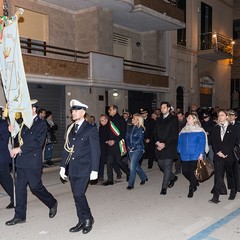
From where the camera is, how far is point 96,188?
8.27m

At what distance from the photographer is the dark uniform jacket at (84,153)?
5188 mm

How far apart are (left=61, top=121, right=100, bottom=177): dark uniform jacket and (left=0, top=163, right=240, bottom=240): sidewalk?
94 centimetres

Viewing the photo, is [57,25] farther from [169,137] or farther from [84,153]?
[84,153]

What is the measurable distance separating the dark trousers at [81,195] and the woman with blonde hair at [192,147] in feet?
9.18

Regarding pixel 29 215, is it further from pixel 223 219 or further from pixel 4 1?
pixel 4 1

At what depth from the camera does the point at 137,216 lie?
604 cm

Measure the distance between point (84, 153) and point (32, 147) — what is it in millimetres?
884

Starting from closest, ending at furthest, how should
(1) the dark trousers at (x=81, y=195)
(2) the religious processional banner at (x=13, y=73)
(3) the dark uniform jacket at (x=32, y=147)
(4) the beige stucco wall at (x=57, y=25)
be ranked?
(1) the dark trousers at (x=81, y=195)
(3) the dark uniform jacket at (x=32, y=147)
(2) the religious processional banner at (x=13, y=73)
(4) the beige stucco wall at (x=57, y=25)

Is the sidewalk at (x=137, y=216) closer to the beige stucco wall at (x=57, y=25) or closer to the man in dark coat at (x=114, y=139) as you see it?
the man in dark coat at (x=114, y=139)

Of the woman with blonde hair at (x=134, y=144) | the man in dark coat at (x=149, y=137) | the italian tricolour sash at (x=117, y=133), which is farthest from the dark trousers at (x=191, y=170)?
the man in dark coat at (x=149, y=137)

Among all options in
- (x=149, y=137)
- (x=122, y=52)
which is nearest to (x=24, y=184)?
(x=149, y=137)

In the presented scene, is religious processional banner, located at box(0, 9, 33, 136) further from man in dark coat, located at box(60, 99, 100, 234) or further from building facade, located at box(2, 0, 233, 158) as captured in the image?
building facade, located at box(2, 0, 233, 158)

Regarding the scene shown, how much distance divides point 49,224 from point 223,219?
2894 mm

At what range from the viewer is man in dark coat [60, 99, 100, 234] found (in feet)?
16.9
